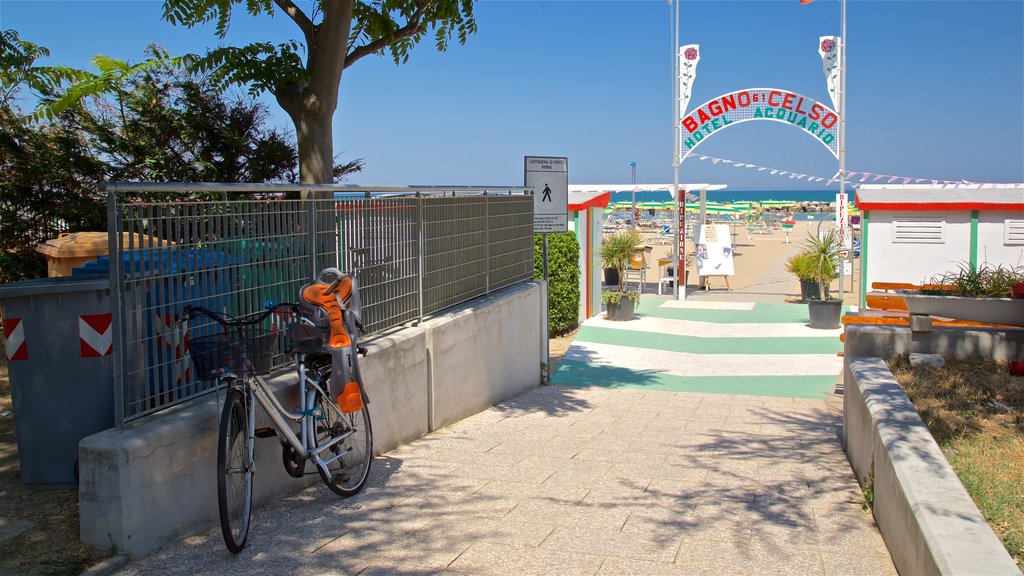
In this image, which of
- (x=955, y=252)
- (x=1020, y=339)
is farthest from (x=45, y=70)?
(x=955, y=252)

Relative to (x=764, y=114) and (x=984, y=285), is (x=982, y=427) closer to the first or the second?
(x=984, y=285)

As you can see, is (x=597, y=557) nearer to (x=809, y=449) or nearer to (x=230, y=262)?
(x=230, y=262)

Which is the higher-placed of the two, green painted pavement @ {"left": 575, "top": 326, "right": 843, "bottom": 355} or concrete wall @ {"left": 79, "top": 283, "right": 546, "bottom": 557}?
concrete wall @ {"left": 79, "top": 283, "right": 546, "bottom": 557}

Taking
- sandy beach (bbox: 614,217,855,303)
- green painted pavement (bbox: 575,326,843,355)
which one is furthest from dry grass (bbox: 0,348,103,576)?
sandy beach (bbox: 614,217,855,303)

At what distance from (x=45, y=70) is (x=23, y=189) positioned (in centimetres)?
140

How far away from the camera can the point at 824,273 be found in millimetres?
17125

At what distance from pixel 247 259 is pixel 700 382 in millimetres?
8060

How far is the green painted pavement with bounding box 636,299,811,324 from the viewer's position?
56.7 ft

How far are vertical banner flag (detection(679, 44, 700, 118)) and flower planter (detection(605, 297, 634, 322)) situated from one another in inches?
242

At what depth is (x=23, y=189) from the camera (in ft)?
34.7

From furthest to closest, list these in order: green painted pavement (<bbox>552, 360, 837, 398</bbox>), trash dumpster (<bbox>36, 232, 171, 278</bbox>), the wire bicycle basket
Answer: green painted pavement (<bbox>552, 360, 837, 398</bbox>)
trash dumpster (<bbox>36, 232, 171, 278</bbox>)
the wire bicycle basket

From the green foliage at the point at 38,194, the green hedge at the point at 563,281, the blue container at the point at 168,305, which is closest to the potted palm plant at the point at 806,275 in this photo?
the green hedge at the point at 563,281

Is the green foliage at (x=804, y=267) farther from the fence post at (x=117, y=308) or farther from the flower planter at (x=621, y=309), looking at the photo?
the fence post at (x=117, y=308)

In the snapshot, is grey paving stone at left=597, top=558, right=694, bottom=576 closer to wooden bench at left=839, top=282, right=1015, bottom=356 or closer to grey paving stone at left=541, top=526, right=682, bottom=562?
grey paving stone at left=541, top=526, right=682, bottom=562
